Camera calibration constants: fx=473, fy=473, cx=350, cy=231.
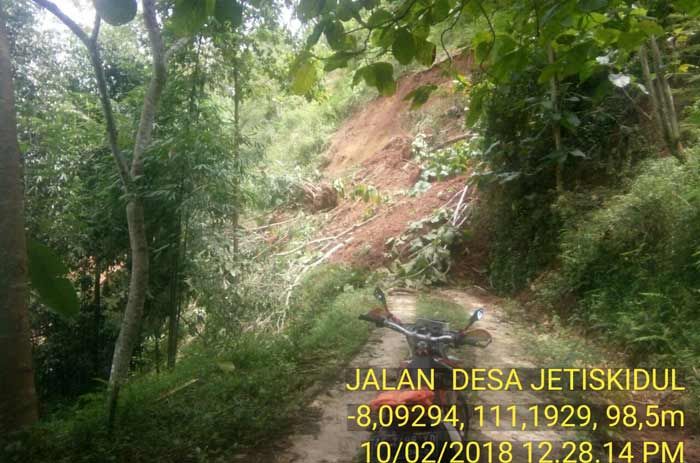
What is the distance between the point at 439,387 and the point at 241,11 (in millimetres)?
1926

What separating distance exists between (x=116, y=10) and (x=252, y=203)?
6091 mm

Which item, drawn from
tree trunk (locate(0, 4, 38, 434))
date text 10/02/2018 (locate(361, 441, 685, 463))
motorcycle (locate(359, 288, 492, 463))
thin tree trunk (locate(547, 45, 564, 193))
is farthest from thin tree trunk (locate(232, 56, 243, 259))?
thin tree trunk (locate(547, 45, 564, 193))

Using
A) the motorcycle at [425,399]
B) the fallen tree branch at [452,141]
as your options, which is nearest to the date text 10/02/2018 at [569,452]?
the motorcycle at [425,399]

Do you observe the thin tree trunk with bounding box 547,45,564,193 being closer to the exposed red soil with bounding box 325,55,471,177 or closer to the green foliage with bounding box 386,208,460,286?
the green foliage with bounding box 386,208,460,286

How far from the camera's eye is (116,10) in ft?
2.43

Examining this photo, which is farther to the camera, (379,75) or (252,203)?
(252,203)

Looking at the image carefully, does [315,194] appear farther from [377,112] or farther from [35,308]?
[35,308]

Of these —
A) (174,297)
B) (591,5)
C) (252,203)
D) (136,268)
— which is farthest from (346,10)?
(252,203)

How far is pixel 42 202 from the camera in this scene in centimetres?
598

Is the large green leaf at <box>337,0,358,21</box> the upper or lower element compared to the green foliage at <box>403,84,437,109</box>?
upper

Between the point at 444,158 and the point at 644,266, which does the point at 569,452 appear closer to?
the point at 644,266

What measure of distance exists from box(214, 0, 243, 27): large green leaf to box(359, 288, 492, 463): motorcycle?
152cm

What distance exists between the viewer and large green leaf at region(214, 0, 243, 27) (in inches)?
39.1

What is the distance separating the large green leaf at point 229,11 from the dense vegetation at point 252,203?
0.96ft
